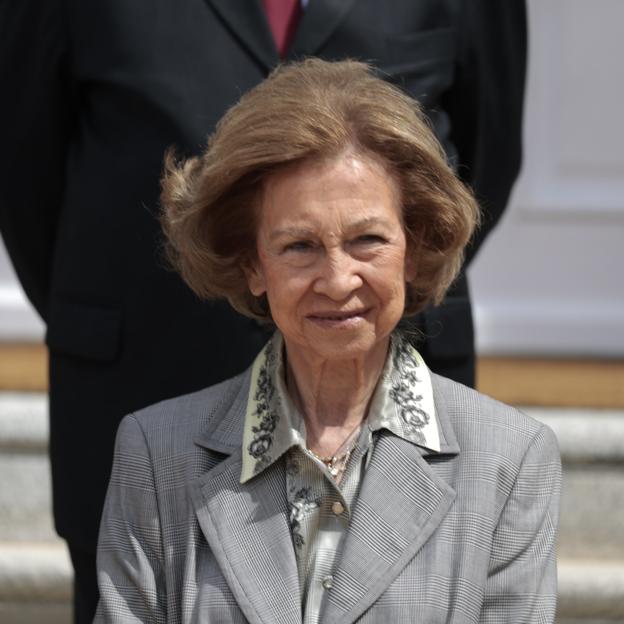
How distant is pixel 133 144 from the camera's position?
2.97 metres

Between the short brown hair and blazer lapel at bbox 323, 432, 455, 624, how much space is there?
0.29m

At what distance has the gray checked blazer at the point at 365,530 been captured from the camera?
2186mm

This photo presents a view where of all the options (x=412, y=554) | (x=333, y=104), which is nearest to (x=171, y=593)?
(x=412, y=554)

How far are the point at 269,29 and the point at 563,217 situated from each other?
215 centimetres

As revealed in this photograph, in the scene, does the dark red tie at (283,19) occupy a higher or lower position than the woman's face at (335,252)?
higher

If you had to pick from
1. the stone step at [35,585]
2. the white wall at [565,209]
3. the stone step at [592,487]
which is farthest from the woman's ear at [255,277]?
the white wall at [565,209]

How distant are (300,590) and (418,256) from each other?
51 cm

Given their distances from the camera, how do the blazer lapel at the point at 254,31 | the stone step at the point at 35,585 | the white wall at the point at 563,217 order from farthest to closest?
the white wall at the point at 563,217 < the stone step at the point at 35,585 < the blazer lapel at the point at 254,31

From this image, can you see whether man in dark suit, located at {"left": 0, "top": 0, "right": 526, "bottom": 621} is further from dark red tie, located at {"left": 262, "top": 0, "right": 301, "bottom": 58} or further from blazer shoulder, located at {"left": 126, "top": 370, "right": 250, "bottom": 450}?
blazer shoulder, located at {"left": 126, "top": 370, "right": 250, "bottom": 450}

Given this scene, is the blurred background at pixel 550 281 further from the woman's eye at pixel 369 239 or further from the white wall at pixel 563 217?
the woman's eye at pixel 369 239

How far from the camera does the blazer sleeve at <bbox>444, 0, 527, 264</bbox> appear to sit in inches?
124

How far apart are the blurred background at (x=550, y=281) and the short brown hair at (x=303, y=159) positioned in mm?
2065

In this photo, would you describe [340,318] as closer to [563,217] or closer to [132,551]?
[132,551]

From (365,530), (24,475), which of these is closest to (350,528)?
(365,530)
